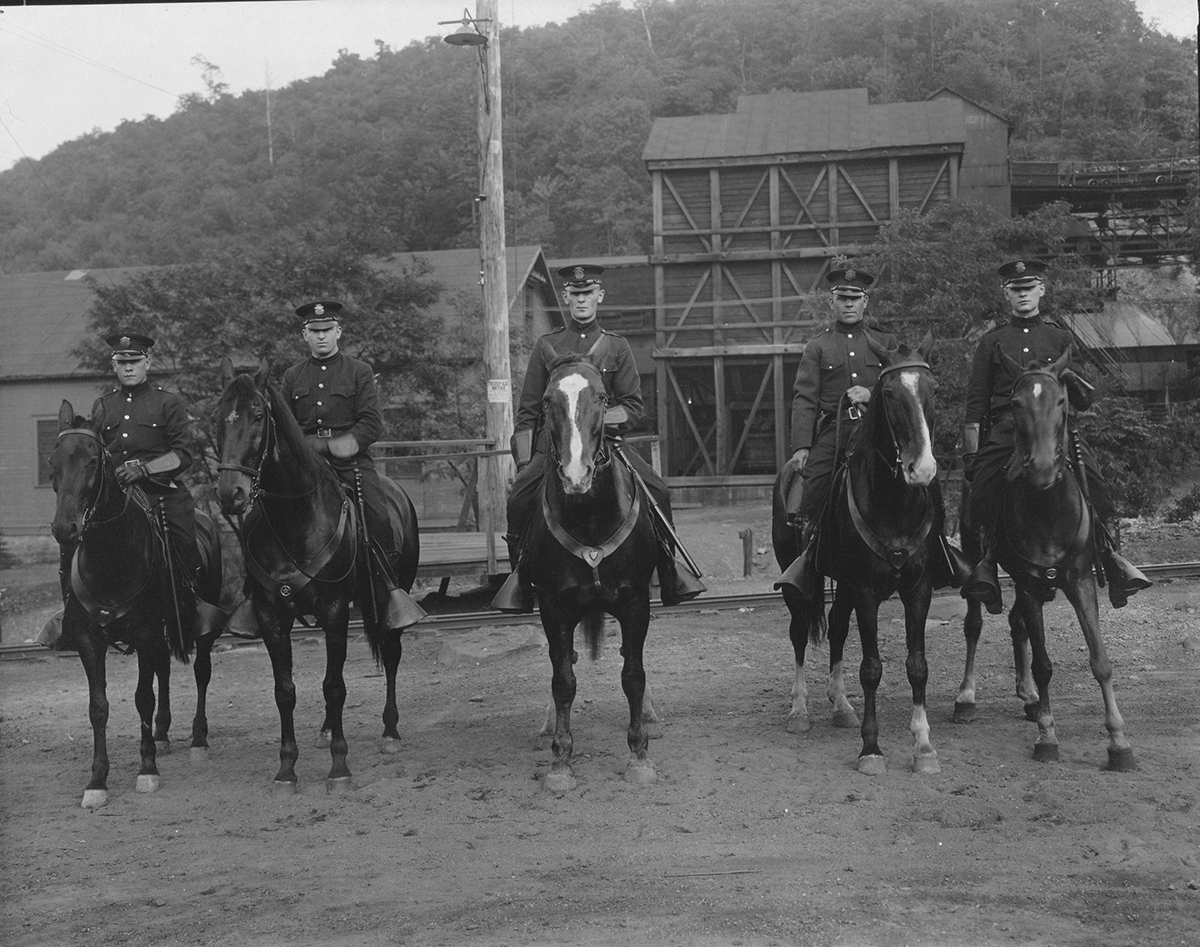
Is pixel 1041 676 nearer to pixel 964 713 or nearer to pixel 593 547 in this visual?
pixel 964 713

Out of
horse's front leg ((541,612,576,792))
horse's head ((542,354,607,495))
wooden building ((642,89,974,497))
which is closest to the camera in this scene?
horse's head ((542,354,607,495))

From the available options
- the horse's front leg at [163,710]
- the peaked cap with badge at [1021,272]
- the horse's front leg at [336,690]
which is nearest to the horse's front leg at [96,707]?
the horse's front leg at [163,710]

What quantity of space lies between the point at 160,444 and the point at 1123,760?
6.84 m

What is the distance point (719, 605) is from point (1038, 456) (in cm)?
700

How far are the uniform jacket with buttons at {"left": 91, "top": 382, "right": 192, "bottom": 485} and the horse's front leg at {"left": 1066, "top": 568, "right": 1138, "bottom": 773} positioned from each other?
618 cm

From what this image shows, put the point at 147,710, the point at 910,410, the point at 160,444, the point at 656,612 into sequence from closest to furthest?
the point at 910,410, the point at 147,710, the point at 160,444, the point at 656,612

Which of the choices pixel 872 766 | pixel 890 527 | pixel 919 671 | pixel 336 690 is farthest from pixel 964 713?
pixel 336 690

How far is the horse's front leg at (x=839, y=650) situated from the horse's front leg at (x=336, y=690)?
3.35 m

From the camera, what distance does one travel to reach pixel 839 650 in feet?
27.7

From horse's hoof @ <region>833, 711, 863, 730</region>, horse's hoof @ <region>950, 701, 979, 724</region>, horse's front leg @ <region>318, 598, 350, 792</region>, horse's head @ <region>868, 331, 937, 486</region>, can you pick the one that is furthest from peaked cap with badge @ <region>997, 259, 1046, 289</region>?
horse's front leg @ <region>318, 598, 350, 792</region>

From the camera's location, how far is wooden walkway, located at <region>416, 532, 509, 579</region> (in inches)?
514

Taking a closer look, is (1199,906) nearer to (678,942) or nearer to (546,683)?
(678,942)

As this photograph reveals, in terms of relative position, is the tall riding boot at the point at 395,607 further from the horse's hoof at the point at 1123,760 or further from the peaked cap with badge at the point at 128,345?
the horse's hoof at the point at 1123,760

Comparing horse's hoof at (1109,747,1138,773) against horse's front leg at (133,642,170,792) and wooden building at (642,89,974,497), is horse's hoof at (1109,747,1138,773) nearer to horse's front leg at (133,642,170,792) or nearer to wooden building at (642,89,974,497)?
horse's front leg at (133,642,170,792)
